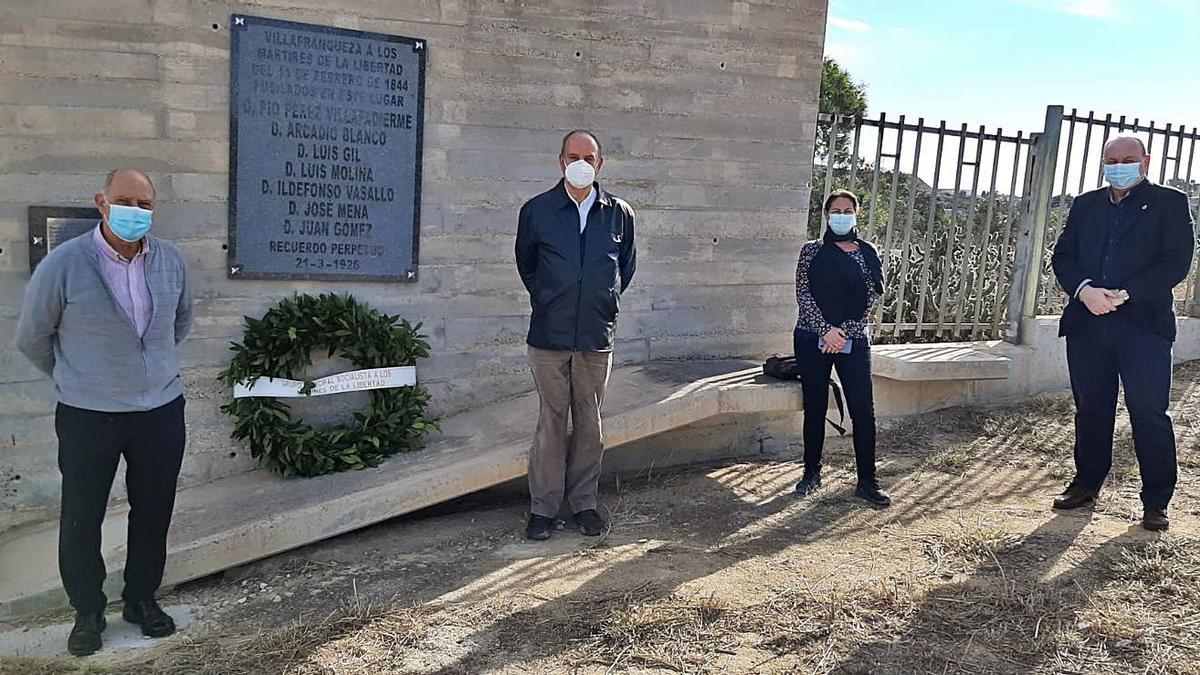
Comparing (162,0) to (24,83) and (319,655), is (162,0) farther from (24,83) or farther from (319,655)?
(319,655)

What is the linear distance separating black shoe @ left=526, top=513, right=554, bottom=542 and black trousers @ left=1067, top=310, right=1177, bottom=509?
279 cm

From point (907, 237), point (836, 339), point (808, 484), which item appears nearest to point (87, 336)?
point (836, 339)

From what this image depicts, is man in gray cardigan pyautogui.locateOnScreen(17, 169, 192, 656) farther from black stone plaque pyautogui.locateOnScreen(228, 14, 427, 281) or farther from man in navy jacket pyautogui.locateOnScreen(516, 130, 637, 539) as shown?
man in navy jacket pyautogui.locateOnScreen(516, 130, 637, 539)

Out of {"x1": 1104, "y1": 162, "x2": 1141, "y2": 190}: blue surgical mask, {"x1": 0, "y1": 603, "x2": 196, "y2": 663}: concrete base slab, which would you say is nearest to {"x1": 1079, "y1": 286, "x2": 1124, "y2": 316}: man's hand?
{"x1": 1104, "y1": 162, "x2": 1141, "y2": 190}: blue surgical mask

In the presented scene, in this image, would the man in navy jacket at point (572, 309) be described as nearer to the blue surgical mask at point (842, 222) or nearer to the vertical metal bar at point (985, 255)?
the blue surgical mask at point (842, 222)

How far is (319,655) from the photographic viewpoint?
11.2 ft

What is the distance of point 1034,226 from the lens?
7.12 m

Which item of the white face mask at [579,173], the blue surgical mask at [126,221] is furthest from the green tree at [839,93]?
the blue surgical mask at [126,221]

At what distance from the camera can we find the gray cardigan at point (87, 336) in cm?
331

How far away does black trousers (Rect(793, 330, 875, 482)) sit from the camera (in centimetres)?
503

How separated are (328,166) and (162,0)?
1085 mm

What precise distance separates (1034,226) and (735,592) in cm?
458

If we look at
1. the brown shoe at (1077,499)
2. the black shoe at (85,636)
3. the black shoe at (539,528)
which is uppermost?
the brown shoe at (1077,499)

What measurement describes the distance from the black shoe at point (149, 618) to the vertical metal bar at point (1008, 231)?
6.07 m
